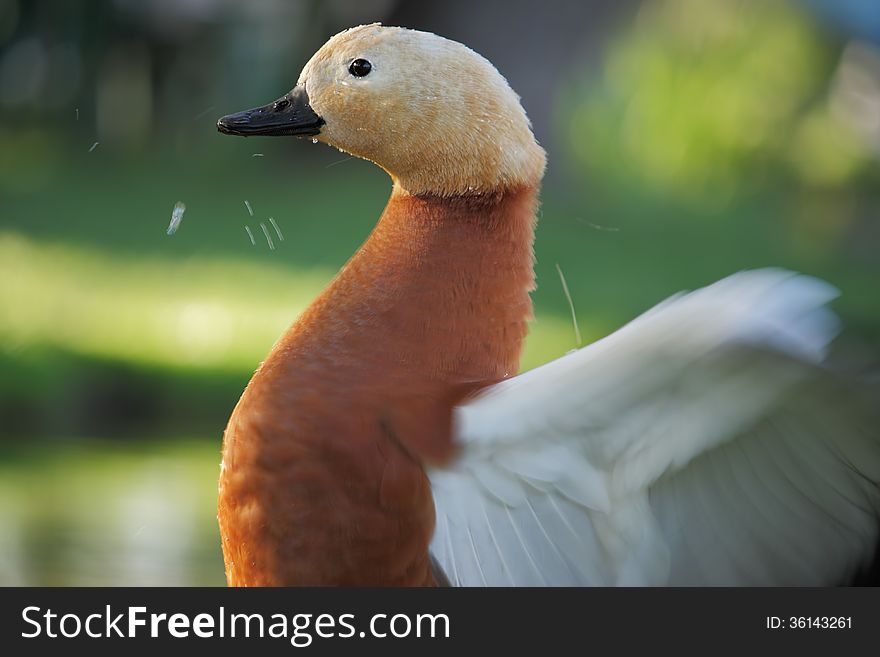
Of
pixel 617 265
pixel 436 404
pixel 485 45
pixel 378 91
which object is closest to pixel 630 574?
pixel 436 404

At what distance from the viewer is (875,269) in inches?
195

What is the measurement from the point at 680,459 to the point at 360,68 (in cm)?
49

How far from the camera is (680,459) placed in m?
1.05

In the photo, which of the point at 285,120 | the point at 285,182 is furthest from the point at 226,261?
the point at 285,120

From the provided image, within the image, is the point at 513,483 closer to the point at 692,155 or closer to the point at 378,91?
the point at 378,91

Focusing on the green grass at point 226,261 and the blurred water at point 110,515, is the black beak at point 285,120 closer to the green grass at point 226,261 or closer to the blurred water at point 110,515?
the blurred water at point 110,515

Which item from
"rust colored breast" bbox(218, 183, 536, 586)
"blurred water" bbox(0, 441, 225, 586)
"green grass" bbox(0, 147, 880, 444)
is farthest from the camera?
"green grass" bbox(0, 147, 880, 444)

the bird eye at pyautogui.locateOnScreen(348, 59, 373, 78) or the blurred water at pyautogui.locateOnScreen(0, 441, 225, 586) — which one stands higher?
the blurred water at pyautogui.locateOnScreen(0, 441, 225, 586)

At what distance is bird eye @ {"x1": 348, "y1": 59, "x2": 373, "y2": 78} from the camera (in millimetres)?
1244

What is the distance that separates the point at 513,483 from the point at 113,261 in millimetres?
3642

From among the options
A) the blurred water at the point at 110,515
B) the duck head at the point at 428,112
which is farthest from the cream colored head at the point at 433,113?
the blurred water at the point at 110,515

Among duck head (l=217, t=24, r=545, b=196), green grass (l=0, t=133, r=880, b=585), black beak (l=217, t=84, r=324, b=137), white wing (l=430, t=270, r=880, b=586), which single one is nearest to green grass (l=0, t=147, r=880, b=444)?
green grass (l=0, t=133, r=880, b=585)

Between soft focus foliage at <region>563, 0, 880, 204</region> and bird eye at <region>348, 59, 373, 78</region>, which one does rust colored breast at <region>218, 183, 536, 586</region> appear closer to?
bird eye at <region>348, 59, 373, 78</region>

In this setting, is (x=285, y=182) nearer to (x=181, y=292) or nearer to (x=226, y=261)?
(x=226, y=261)
